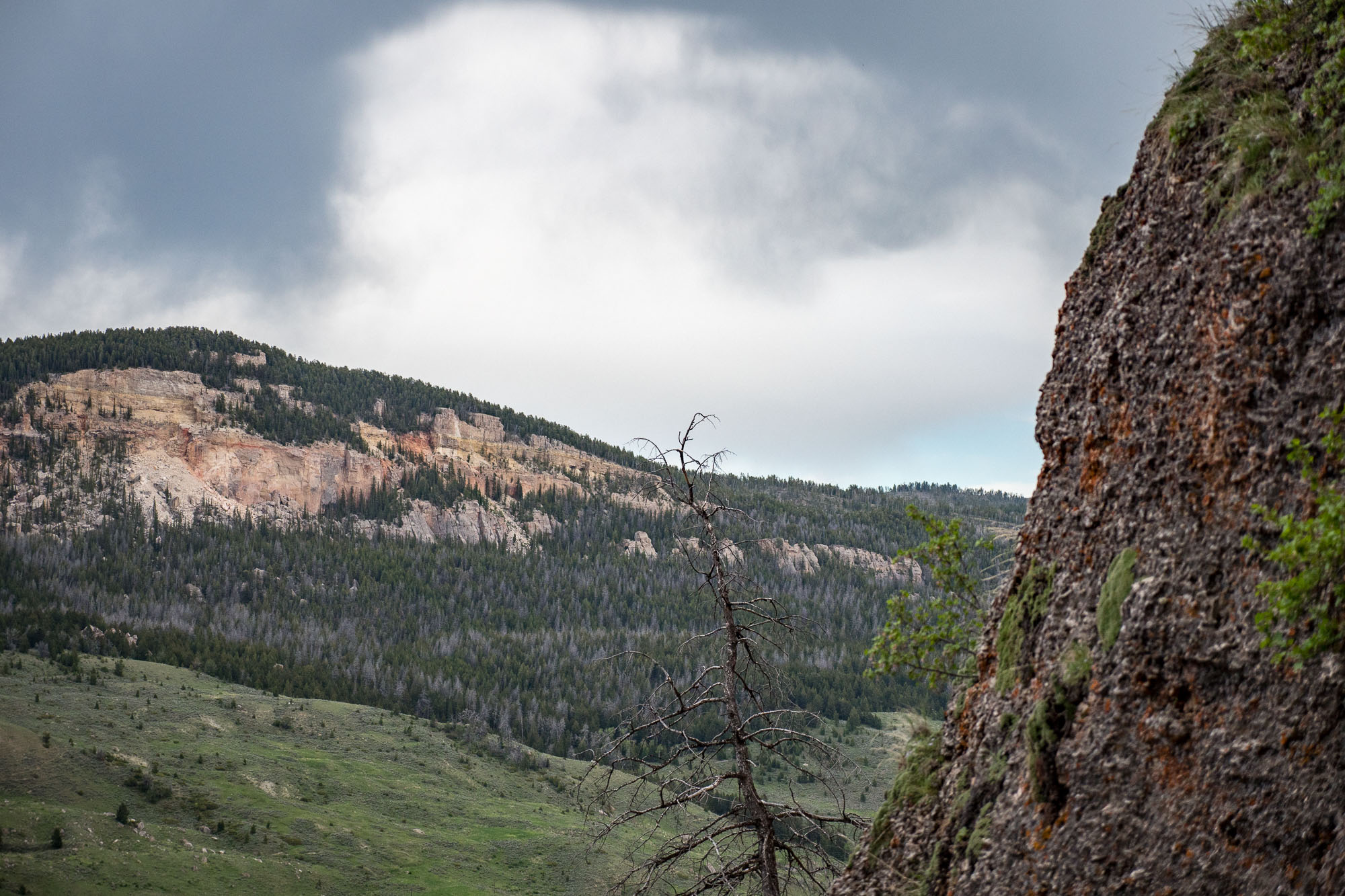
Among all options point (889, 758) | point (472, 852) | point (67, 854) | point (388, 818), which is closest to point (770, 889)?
point (889, 758)

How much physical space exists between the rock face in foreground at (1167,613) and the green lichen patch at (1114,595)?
22mm

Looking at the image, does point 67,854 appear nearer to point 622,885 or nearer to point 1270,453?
point 622,885

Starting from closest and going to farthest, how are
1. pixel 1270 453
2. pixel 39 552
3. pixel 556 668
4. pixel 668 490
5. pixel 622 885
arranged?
pixel 1270 453, pixel 622 885, pixel 668 490, pixel 556 668, pixel 39 552

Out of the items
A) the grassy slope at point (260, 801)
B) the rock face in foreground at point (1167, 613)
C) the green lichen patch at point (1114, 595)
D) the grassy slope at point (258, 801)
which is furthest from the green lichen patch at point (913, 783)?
the grassy slope at point (258, 801)

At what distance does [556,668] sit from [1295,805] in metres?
156

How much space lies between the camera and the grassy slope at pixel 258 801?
54844 millimetres

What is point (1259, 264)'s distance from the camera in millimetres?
5891

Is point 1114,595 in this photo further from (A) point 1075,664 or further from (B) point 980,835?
(B) point 980,835

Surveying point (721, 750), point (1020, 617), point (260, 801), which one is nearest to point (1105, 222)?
point (1020, 617)

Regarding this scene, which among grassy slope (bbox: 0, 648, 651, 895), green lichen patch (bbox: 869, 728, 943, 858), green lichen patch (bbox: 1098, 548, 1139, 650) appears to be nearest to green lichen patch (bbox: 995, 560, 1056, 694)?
green lichen patch (bbox: 1098, 548, 1139, 650)

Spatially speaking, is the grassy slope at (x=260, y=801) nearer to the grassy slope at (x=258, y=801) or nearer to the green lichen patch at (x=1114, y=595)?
the grassy slope at (x=258, y=801)

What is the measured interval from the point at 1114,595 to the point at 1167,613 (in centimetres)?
48

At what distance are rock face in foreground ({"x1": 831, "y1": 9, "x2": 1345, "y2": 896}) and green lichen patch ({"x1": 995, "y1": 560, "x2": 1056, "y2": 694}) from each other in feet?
0.07

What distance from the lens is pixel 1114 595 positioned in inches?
245
